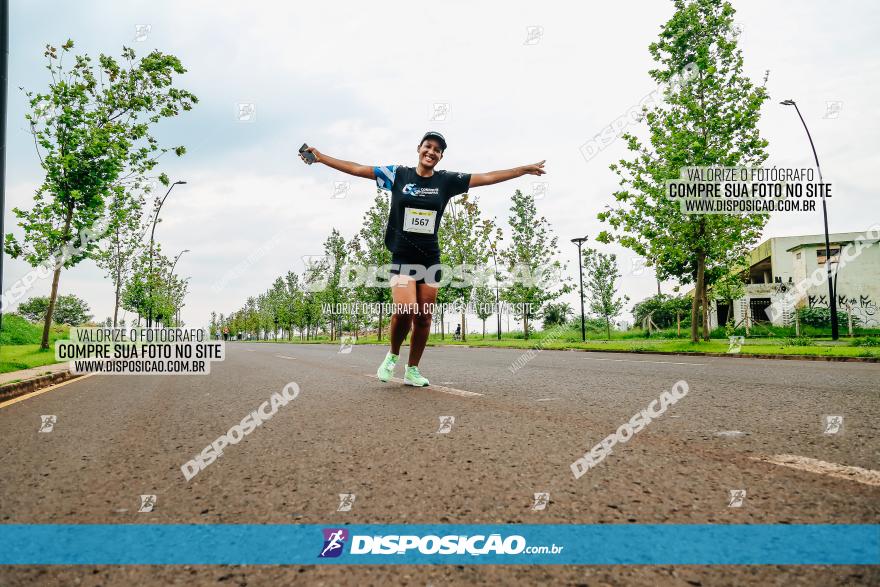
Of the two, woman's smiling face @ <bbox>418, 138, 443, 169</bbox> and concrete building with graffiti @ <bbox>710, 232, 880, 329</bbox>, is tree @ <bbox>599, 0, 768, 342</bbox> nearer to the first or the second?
woman's smiling face @ <bbox>418, 138, 443, 169</bbox>

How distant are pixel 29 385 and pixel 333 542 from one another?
880 cm

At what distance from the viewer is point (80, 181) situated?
15.0 m

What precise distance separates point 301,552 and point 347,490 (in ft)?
1.86

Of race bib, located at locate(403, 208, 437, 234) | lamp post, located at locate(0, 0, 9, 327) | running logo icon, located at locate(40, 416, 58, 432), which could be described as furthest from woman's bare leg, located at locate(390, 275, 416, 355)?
lamp post, located at locate(0, 0, 9, 327)

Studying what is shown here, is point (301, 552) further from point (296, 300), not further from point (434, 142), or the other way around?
point (296, 300)

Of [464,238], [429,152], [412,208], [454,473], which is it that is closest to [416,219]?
[412,208]

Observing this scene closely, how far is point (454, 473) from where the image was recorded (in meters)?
2.27

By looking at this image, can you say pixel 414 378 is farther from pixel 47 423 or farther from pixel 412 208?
pixel 47 423

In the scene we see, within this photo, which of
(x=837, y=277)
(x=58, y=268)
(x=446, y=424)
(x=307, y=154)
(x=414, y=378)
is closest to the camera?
(x=446, y=424)

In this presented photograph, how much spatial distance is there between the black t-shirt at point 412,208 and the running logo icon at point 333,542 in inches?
162

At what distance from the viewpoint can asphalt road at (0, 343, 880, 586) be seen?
1.40 m

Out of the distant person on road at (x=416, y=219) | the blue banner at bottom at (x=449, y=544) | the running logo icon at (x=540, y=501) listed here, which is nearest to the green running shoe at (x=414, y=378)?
the distant person on road at (x=416, y=219)

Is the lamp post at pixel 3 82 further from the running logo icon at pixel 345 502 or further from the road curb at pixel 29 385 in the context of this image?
the running logo icon at pixel 345 502

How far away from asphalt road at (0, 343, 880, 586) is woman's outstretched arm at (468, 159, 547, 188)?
262 cm
